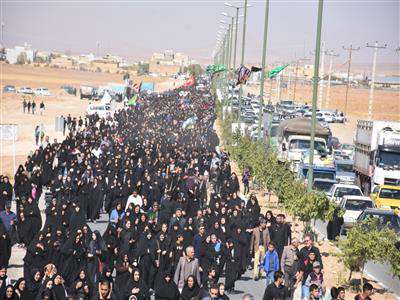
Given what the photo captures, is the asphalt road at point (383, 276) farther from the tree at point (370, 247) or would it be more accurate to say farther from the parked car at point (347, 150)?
the parked car at point (347, 150)

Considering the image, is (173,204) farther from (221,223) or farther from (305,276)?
(305,276)

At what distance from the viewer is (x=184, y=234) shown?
16641 millimetres

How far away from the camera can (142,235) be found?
15969mm

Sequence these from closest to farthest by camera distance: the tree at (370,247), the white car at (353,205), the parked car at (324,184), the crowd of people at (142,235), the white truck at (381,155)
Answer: the crowd of people at (142,235) < the tree at (370,247) < the white car at (353,205) < the parked car at (324,184) < the white truck at (381,155)

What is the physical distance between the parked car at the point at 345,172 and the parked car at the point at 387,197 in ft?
21.7

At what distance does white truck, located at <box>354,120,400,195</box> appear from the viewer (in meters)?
32.0

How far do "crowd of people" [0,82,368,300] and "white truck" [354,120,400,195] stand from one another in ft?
14.1

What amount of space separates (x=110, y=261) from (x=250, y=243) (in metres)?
2.94

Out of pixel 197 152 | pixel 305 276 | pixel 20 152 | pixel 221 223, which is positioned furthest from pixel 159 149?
pixel 305 276

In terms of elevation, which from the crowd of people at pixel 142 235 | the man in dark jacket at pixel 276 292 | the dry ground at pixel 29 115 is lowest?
the dry ground at pixel 29 115

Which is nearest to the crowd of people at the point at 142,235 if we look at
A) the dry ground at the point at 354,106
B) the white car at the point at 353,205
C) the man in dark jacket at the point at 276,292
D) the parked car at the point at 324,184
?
the man in dark jacket at the point at 276,292

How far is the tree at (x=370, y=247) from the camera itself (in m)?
15.3

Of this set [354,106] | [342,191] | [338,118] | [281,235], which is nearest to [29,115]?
[338,118]

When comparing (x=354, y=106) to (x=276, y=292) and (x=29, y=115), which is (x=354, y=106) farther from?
(x=276, y=292)
